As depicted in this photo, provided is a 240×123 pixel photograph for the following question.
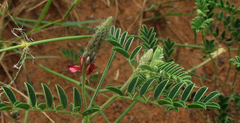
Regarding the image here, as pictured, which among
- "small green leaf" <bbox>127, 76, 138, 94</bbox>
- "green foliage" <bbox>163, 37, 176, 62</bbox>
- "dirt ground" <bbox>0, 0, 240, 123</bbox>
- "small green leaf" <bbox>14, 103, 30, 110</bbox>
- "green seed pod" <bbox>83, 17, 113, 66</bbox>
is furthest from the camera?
"dirt ground" <bbox>0, 0, 240, 123</bbox>

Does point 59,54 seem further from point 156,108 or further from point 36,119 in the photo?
point 156,108

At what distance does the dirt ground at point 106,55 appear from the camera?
1.80m

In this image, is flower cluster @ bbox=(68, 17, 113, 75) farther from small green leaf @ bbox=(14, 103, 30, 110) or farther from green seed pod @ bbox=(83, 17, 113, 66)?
small green leaf @ bbox=(14, 103, 30, 110)

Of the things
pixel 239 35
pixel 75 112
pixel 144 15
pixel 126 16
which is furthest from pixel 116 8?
pixel 75 112

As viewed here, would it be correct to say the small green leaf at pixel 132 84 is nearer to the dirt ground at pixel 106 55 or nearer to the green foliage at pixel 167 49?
the green foliage at pixel 167 49

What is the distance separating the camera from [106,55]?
2.11 metres

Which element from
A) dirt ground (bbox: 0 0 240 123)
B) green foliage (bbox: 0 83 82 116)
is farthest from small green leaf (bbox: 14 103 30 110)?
dirt ground (bbox: 0 0 240 123)

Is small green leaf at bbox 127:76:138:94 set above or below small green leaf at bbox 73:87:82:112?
above

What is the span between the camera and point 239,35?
1532mm

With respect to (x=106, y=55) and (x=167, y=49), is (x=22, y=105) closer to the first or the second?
(x=167, y=49)

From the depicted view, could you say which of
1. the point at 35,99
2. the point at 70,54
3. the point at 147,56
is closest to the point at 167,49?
the point at 147,56

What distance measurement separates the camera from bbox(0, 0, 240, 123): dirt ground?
1795 mm

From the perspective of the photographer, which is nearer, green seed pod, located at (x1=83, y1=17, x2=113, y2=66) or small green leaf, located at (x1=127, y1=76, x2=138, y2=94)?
green seed pod, located at (x1=83, y1=17, x2=113, y2=66)

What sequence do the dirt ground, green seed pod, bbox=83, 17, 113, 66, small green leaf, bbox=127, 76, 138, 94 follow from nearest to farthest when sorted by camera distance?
green seed pod, bbox=83, 17, 113, 66, small green leaf, bbox=127, 76, 138, 94, the dirt ground
